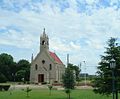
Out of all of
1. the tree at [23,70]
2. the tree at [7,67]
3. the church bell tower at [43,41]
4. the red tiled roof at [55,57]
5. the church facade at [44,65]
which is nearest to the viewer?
the church facade at [44,65]

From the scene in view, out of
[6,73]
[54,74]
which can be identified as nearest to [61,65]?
[54,74]

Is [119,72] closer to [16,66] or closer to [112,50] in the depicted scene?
[112,50]

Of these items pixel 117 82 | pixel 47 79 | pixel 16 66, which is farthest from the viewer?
pixel 16 66

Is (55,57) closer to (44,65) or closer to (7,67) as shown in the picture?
(44,65)

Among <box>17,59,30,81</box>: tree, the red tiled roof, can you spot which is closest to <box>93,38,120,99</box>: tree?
the red tiled roof

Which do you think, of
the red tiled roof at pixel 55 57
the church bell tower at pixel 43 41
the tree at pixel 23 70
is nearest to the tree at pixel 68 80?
the church bell tower at pixel 43 41

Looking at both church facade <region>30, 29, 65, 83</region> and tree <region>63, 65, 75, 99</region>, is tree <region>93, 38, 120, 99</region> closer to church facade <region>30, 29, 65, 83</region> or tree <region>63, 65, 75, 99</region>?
tree <region>63, 65, 75, 99</region>

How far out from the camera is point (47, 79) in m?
108

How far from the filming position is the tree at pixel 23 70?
119662 mm

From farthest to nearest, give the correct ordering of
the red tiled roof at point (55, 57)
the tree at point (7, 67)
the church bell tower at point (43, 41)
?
the tree at point (7, 67) → the red tiled roof at point (55, 57) → the church bell tower at point (43, 41)

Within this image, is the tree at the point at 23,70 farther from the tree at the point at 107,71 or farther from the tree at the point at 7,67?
the tree at the point at 107,71

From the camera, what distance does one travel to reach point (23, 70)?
12362 centimetres

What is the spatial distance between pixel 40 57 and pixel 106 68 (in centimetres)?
8040

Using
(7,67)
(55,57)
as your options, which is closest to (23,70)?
(7,67)
